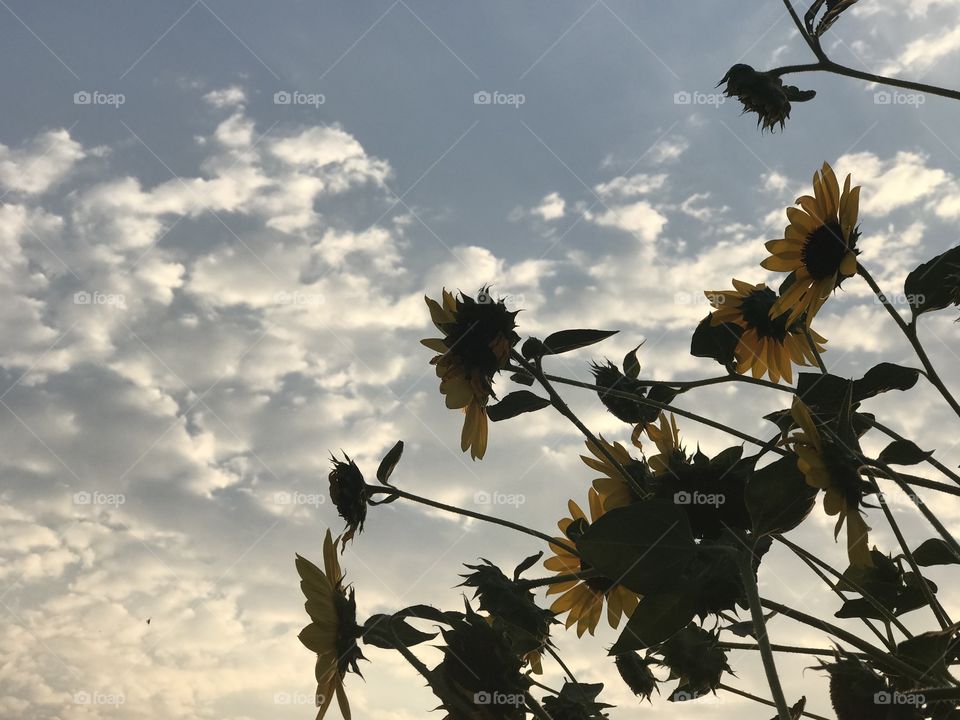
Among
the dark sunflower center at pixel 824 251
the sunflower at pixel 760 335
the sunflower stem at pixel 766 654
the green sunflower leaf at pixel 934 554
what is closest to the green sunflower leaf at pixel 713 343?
the sunflower at pixel 760 335

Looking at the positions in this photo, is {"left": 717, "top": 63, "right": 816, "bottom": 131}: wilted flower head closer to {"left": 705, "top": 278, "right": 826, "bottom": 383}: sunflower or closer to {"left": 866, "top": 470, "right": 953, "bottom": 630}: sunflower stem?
{"left": 705, "top": 278, "right": 826, "bottom": 383}: sunflower

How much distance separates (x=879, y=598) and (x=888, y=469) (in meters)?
0.20

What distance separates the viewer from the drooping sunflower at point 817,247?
4.62ft

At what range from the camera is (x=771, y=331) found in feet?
5.24

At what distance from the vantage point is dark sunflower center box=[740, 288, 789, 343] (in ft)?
5.20

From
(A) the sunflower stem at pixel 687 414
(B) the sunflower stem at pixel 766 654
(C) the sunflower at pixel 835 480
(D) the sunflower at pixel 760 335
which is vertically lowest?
(B) the sunflower stem at pixel 766 654

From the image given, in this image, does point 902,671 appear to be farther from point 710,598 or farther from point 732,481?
point 732,481

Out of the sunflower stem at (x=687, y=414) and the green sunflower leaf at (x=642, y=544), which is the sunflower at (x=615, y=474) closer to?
the sunflower stem at (x=687, y=414)

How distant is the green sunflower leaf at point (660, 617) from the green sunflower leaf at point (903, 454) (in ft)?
1.21

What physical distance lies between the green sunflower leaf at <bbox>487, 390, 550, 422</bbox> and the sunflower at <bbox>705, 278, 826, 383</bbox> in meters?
0.40

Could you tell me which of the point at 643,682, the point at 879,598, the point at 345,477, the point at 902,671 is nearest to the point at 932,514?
the point at 879,598

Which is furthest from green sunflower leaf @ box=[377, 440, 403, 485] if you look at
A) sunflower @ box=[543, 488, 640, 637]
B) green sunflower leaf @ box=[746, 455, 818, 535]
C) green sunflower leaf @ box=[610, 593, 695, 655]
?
green sunflower leaf @ box=[746, 455, 818, 535]

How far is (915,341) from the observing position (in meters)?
1.22

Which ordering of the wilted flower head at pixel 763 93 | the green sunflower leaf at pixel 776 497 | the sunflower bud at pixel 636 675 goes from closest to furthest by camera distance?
the green sunflower leaf at pixel 776 497 < the sunflower bud at pixel 636 675 < the wilted flower head at pixel 763 93
